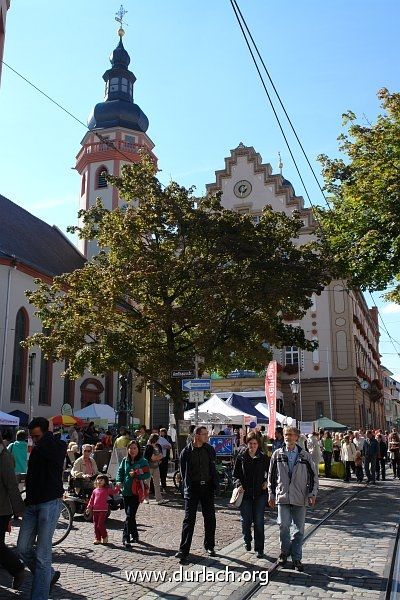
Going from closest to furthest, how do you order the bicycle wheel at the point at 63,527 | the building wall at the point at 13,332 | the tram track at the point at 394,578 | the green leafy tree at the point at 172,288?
1. the tram track at the point at 394,578
2. the bicycle wheel at the point at 63,527
3. the green leafy tree at the point at 172,288
4. the building wall at the point at 13,332

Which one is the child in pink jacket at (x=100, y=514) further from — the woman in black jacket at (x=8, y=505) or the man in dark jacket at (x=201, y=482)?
the woman in black jacket at (x=8, y=505)

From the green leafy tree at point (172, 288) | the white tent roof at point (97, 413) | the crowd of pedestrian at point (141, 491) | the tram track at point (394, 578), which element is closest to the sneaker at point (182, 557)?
the crowd of pedestrian at point (141, 491)

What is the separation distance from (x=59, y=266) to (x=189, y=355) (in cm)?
2644

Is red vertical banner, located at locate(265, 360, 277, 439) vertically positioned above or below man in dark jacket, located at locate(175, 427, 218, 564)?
above

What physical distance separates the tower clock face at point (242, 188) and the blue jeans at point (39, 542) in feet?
136

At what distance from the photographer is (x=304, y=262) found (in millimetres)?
19562

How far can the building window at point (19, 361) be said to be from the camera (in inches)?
1323

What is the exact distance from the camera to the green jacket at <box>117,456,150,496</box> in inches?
393

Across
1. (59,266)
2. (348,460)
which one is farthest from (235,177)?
(348,460)

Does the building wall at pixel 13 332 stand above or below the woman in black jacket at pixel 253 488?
above

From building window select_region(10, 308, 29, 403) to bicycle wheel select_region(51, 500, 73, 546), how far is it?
24.0 metres

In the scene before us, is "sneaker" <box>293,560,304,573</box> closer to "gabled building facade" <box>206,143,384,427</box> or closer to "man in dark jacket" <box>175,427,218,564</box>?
"man in dark jacket" <box>175,427,218,564</box>
